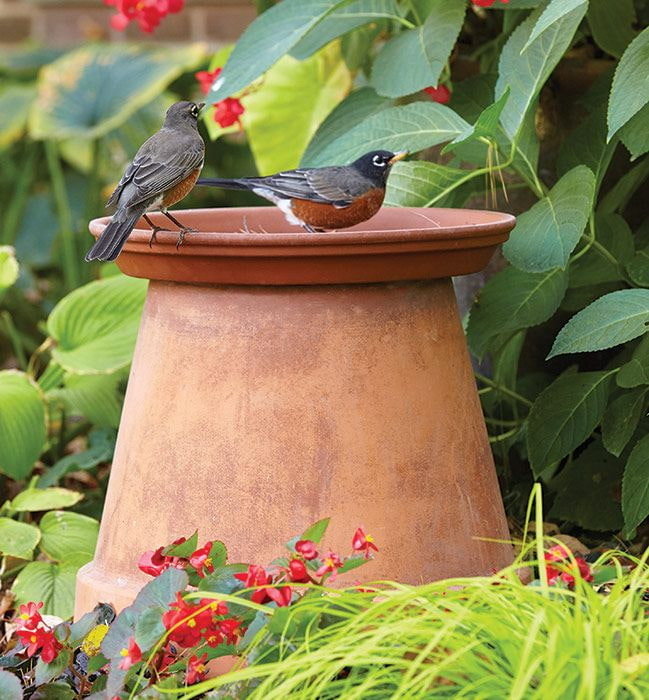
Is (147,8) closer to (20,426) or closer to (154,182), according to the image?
(154,182)

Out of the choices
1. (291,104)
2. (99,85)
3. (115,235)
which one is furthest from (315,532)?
(99,85)

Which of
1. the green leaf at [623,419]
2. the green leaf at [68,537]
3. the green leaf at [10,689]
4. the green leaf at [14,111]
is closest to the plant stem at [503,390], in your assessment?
the green leaf at [623,419]

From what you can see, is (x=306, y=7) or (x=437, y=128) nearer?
(x=437, y=128)

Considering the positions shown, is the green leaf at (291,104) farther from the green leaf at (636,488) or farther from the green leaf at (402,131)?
the green leaf at (636,488)

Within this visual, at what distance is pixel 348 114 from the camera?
258 centimetres

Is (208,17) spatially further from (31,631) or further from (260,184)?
(31,631)

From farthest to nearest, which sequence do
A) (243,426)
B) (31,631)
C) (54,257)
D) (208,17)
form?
(208,17), (54,257), (243,426), (31,631)

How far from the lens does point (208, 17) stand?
5.19 m

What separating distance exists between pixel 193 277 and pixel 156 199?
0.69ft

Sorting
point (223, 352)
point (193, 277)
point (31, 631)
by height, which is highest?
point (193, 277)

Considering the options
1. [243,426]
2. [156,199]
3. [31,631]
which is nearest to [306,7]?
[156,199]

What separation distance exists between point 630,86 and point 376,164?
0.43m

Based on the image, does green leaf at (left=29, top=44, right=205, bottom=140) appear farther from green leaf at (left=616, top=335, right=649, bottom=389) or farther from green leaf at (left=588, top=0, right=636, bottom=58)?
green leaf at (left=616, top=335, right=649, bottom=389)

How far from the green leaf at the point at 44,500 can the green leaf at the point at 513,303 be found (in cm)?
92
